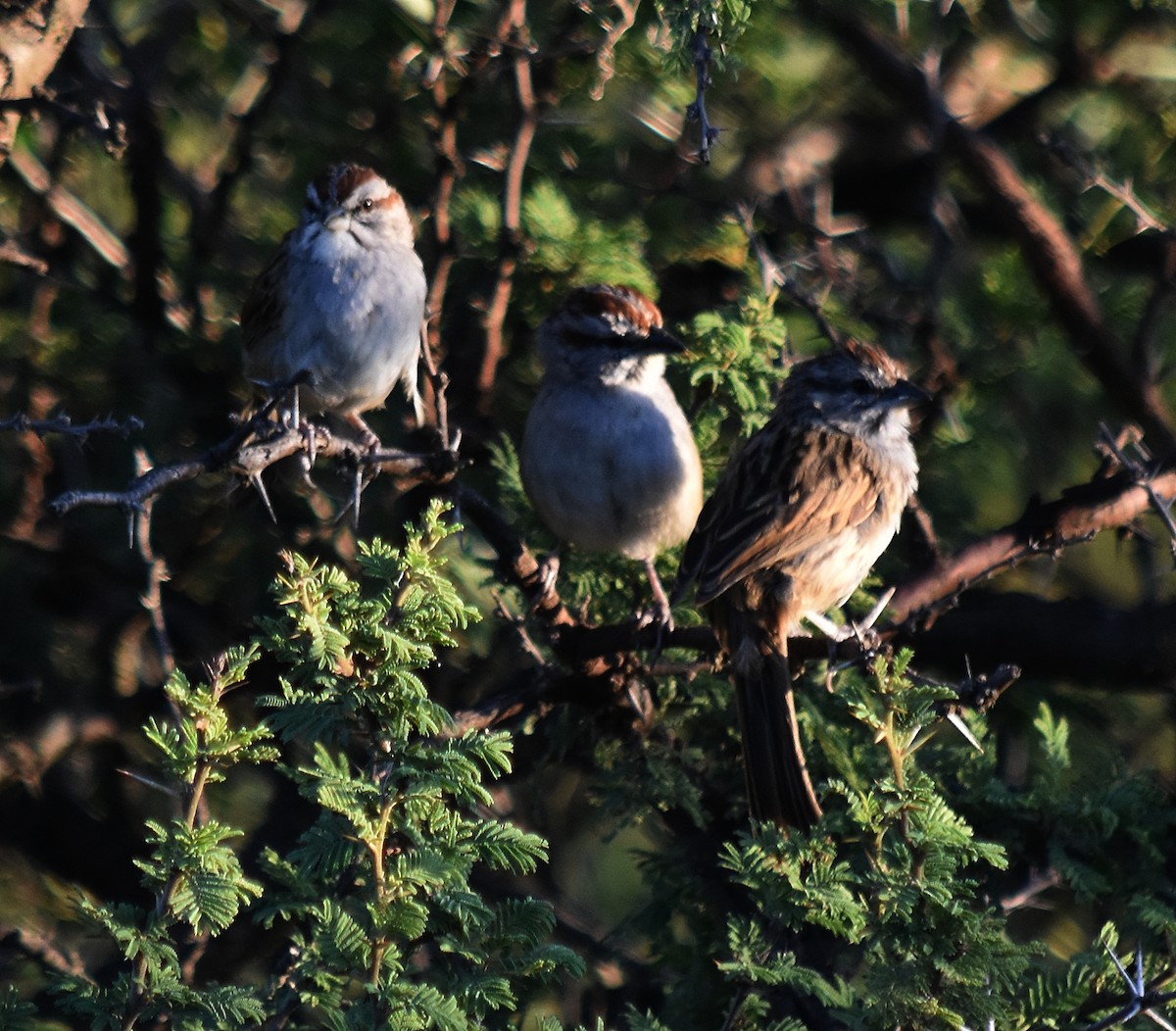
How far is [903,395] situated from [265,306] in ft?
6.98

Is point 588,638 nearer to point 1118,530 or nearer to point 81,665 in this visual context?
point 1118,530

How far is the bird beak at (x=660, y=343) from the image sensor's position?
16.6 ft

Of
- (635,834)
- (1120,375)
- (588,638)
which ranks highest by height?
(1120,375)

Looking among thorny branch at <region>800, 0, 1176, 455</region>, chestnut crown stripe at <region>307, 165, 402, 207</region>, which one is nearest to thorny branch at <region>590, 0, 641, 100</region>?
chestnut crown stripe at <region>307, 165, 402, 207</region>

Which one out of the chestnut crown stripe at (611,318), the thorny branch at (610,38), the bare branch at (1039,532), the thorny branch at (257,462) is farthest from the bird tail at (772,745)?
the thorny branch at (610,38)

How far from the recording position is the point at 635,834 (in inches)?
304

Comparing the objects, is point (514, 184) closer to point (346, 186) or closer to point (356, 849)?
point (346, 186)

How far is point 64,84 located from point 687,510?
2.90 m

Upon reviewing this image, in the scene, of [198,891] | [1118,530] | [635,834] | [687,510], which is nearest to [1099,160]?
[1118,530]

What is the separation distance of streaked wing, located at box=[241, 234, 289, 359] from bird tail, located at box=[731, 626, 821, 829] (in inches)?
78.7

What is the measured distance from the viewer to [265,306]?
5336mm

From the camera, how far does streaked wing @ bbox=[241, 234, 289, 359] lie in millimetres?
5297

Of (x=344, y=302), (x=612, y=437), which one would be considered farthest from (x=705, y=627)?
(x=344, y=302)

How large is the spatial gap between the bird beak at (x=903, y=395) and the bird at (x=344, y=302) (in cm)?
151
